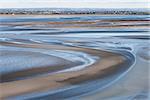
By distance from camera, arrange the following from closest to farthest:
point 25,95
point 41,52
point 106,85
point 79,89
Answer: point 25,95 < point 79,89 < point 106,85 < point 41,52

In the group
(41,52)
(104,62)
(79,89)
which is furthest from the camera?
(41,52)

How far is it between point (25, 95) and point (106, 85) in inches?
73.1

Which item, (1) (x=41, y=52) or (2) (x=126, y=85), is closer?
(2) (x=126, y=85)

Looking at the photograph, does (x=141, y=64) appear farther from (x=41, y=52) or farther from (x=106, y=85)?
(x=41, y=52)

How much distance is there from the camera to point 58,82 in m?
8.01

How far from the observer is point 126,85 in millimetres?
7770

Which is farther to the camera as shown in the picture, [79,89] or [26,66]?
[26,66]

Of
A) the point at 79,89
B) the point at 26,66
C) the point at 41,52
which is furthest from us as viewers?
the point at 41,52

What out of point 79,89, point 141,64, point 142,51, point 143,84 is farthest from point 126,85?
point 142,51

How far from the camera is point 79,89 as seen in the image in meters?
7.38

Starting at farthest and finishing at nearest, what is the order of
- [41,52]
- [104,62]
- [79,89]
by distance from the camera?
Answer: [41,52], [104,62], [79,89]

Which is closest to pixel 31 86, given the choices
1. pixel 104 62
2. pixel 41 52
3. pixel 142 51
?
pixel 104 62

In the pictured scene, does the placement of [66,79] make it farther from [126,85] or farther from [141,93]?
[141,93]

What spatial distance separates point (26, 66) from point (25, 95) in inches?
127
